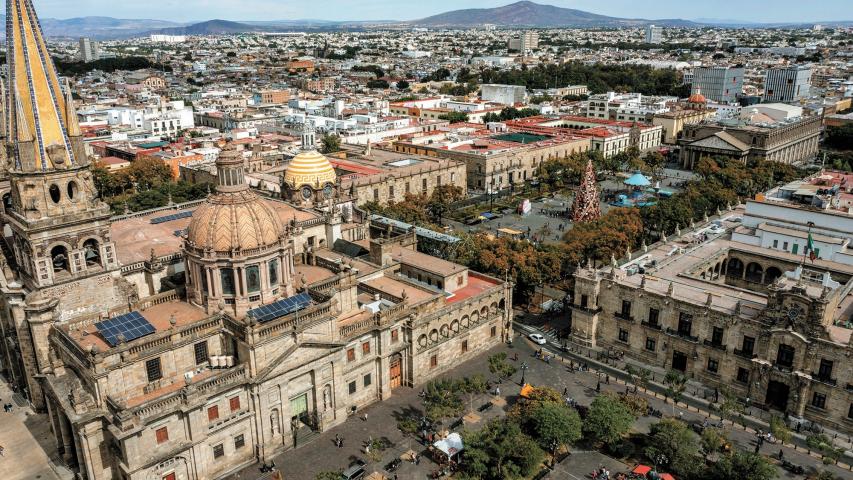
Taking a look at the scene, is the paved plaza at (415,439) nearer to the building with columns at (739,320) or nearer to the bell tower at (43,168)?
the building with columns at (739,320)

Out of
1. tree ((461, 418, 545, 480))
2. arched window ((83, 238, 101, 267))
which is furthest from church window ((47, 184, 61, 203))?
tree ((461, 418, 545, 480))

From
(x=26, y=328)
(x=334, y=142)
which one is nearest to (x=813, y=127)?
(x=334, y=142)

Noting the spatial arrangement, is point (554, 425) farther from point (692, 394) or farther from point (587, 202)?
point (587, 202)

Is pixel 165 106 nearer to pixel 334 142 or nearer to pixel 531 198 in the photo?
pixel 334 142

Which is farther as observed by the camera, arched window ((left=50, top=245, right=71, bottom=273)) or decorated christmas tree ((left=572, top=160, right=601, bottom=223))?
decorated christmas tree ((left=572, top=160, right=601, bottom=223))

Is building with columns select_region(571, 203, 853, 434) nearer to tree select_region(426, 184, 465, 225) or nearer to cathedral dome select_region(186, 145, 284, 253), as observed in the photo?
cathedral dome select_region(186, 145, 284, 253)

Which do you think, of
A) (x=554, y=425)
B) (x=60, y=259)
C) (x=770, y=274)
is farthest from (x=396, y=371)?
(x=770, y=274)

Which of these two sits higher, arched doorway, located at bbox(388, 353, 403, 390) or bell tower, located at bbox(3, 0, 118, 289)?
bell tower, located at bbox(3, 0, 118, 289)
